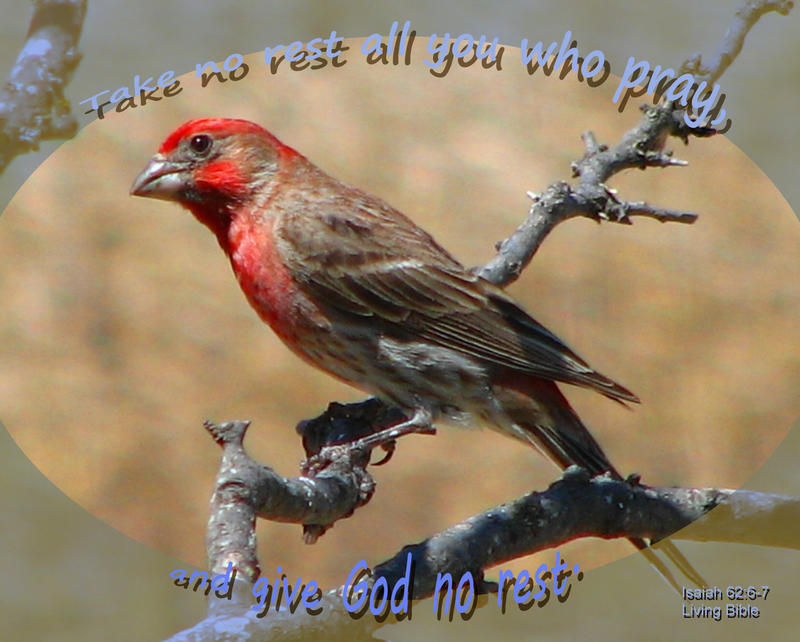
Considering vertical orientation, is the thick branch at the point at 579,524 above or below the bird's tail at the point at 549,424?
below

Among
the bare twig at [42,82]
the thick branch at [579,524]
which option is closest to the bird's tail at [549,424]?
the thick branch at [579,524]

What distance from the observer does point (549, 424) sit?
95.4 inches

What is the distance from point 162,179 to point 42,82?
2.05 ft

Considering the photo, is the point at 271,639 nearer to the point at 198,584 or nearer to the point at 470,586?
the point at 198,584

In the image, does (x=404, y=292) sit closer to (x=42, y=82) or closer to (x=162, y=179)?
(x=162, y=179)

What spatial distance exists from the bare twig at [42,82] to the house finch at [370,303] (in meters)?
0.52

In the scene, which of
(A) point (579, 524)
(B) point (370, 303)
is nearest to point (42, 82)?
(B) point (370, 303)

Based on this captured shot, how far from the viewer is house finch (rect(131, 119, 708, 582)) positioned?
2365mm

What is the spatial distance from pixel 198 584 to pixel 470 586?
511 mm

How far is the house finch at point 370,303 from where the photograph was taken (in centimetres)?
237

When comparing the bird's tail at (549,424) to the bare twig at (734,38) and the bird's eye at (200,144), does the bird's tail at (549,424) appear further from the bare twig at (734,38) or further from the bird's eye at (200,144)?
the bare twig at (734,38)

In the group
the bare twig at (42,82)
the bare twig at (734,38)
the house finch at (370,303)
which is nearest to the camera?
the bare twig at (42,82)

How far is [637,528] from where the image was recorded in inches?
83.5

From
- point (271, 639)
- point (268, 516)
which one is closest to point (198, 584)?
point (268, 516)
